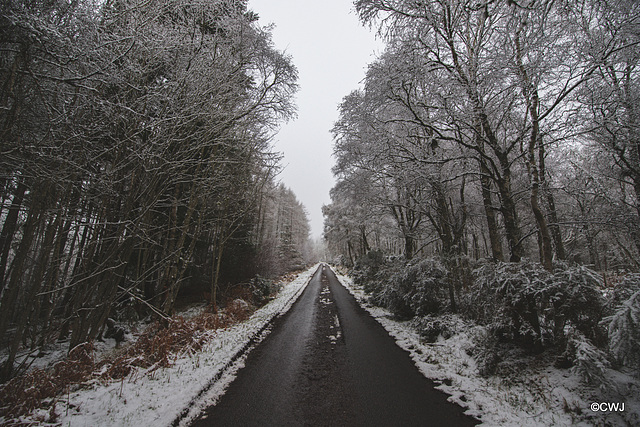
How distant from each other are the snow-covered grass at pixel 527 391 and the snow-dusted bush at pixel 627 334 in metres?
0.47

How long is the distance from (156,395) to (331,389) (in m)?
2.64

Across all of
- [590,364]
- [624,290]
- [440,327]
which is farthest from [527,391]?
[440,327]

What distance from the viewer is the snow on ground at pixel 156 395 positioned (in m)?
3.04

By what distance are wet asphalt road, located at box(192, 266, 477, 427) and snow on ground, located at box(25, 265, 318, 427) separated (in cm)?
30

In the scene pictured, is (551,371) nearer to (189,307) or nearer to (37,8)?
(37,8)

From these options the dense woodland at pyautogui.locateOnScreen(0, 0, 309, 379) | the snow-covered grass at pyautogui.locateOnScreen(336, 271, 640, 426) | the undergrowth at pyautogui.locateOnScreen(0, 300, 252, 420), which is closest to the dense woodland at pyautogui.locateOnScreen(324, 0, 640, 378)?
the snow-covered grass at pyautogui.locateOnScreen(336, 271, 640, 426)

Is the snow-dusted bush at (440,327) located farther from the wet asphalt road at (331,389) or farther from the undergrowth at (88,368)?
the undergrowth at (88,368)

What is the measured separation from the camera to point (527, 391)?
343 cm

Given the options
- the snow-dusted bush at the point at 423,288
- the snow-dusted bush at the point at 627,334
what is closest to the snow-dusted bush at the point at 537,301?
the snow-dusted bush at the point at 627,334

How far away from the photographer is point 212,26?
6.70 meters

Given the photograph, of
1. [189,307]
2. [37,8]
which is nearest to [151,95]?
[37,8]

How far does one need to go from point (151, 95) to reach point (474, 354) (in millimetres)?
7227

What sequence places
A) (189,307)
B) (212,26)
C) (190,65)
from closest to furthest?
(190,65)
(212,26)
(189,307)

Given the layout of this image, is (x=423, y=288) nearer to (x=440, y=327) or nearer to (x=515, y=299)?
(x=440, y=327)
